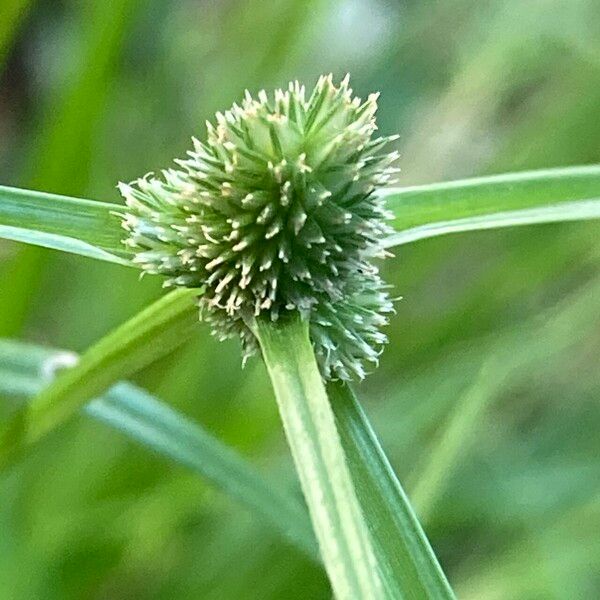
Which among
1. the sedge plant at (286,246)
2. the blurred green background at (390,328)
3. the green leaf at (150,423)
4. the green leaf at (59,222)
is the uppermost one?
the blurred green background at (390,328)

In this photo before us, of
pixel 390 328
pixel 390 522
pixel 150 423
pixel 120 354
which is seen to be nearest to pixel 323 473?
pixel 390 522

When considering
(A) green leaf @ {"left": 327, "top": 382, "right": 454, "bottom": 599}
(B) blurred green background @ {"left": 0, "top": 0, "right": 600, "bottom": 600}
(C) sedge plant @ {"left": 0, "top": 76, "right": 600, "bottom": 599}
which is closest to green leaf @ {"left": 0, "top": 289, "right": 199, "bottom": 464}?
(C) sedge plant @ {"left": 0, "top": 76, "right": 600, "bottom": 599}

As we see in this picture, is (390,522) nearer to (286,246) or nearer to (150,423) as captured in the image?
(286,246)

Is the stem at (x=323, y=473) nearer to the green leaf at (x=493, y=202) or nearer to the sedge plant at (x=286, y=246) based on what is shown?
the sedge plant at (x=286, y=246)

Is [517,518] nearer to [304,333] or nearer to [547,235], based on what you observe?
[547,235]

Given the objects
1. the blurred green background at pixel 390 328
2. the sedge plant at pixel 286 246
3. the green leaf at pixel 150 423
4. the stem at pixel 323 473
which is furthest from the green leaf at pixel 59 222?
the blurred green background at pixel 390 328

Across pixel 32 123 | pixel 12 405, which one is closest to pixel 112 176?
pixel 32 123
